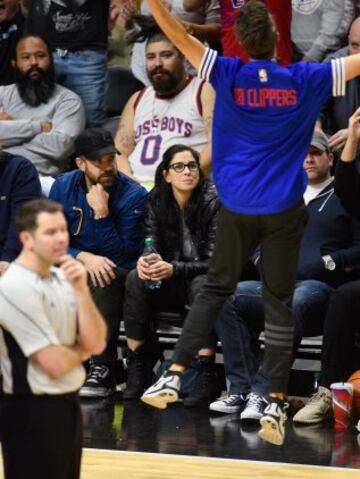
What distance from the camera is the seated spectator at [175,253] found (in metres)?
7.92

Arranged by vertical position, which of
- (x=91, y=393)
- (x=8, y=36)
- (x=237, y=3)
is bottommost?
(x=91, y=393)

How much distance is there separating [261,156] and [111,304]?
2.55m

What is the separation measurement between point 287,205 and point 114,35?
4741 mm

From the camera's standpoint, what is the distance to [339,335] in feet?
24.4

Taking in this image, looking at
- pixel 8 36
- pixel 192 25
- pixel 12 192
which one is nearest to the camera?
pixel 12 192

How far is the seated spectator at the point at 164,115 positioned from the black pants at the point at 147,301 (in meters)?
1.35

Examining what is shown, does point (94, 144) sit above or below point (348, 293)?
above

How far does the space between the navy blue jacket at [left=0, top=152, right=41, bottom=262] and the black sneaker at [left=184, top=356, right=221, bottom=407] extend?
148 cm

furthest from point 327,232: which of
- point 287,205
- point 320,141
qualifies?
point 287,205

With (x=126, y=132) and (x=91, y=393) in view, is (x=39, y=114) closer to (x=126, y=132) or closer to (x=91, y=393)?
(x=126, y=132)

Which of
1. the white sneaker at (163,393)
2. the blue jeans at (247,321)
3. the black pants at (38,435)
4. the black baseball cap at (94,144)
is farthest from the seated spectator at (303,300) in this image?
the black pants at (38,435)

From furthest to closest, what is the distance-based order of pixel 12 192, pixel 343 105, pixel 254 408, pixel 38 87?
pixel 38 87, pixel 343 105, pixel 12 192, pixel 254 408

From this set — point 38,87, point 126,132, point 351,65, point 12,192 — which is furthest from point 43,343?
point 38,87

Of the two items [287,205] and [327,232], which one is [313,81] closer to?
[287,205]
